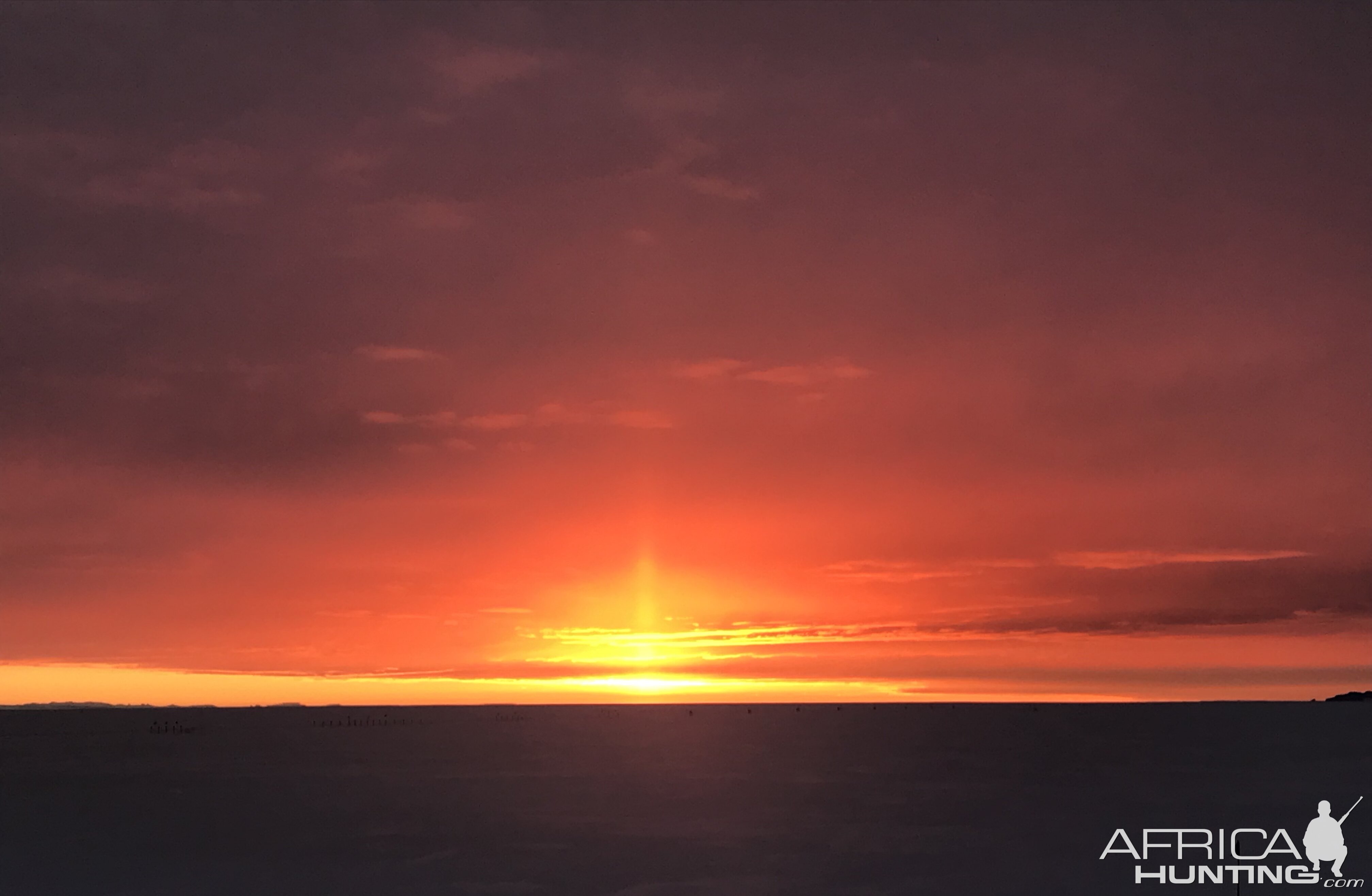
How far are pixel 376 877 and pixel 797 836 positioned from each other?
19223 millimetres

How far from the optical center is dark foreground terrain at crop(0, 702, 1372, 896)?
→ 151 ft

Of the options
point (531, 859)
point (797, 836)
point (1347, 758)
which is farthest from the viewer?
point (1347, 758)

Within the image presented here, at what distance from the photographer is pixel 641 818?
6341 cm

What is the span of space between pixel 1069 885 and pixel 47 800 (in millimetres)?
62610

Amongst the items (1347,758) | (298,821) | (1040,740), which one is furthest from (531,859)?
(1040,740)

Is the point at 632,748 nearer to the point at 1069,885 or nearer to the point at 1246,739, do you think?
the point at 1246,739

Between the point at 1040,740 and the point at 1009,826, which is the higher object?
the point at 1040,740

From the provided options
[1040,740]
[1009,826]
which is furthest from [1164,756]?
[1009,826]

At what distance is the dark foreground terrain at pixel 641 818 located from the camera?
45.9 m

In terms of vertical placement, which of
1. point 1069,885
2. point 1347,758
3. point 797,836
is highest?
point 1347,758

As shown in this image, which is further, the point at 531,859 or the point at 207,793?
the point at 207,793

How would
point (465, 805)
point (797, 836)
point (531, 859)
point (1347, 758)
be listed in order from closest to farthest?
point (531, 859) < point (797, 836) < point (465, 805) < point (1347, 758)

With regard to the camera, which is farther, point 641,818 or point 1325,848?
point 641,818

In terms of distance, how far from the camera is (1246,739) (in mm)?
154125
